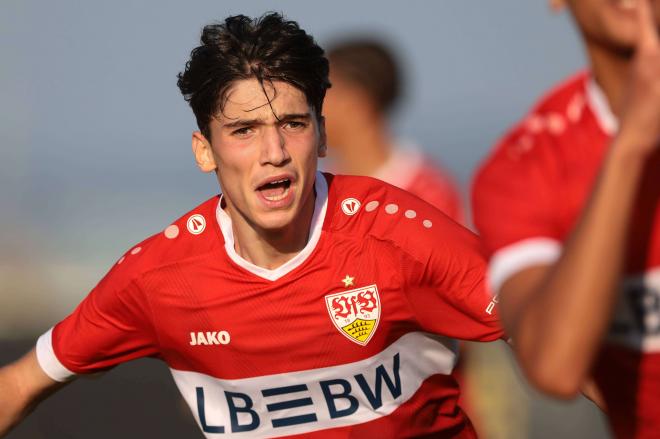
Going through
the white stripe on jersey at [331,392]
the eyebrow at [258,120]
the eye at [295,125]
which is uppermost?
the eyebrow at [258,120]

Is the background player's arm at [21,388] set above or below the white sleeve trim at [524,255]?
below

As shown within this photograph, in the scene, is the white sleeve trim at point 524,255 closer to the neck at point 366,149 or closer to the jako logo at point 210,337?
the jako logo at point 210,337

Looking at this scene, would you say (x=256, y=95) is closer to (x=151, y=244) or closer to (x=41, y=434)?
(x=151, y=244)

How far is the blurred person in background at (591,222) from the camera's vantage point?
227 cm

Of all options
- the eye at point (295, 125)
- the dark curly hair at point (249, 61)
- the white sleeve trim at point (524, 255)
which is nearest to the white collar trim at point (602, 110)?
the white sleeve trim at point (524, 255)

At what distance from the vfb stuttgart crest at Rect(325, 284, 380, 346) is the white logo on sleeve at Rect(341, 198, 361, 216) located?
0.95 feet

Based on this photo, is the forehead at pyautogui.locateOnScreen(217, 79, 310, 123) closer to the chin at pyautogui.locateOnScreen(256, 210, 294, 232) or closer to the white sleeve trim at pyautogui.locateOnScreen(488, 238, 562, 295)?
the chin at pyautogui.locateOnScreen(256, 210, 294, 232)

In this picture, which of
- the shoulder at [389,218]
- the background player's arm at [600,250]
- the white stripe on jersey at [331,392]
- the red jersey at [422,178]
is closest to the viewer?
the background player's arm at [600,250]

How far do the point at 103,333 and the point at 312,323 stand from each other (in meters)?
0.70

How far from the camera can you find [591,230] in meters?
2.27

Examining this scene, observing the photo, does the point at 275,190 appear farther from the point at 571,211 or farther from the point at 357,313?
the point at 571,211

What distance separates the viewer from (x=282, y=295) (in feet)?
14.0

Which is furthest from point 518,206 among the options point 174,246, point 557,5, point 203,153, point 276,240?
point 203,153

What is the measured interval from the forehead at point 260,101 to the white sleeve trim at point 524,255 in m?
1.71
